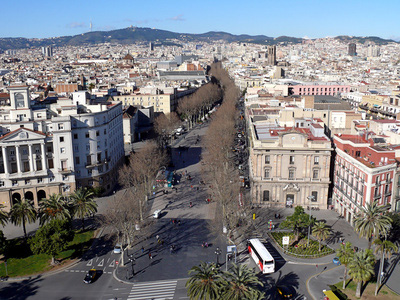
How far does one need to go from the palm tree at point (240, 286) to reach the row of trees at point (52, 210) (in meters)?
25.9

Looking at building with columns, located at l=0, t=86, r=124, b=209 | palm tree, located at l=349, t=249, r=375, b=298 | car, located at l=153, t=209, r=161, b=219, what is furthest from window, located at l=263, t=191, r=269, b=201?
building with columns, located at l=0, t=86, r=124, b=209

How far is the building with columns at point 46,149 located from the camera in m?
65.1

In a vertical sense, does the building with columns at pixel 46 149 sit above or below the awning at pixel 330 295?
above

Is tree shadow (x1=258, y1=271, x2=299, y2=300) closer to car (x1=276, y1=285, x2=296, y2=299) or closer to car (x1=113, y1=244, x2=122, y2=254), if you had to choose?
car (x1=276, y1=285, x2=296, y2=299)

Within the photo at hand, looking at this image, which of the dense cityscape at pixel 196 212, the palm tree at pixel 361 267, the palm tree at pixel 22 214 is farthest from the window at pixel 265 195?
the palm tree at pixel 22 214

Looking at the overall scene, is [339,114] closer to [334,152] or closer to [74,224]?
[334,152]

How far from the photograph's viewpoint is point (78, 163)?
229ft

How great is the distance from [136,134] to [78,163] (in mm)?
47073

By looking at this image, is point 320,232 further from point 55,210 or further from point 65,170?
point 65,170

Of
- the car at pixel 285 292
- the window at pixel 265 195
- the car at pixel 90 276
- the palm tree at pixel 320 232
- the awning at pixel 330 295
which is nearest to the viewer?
the awning at pixel 330 295

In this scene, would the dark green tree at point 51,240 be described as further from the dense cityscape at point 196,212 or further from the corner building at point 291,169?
the corner building at point 291,169

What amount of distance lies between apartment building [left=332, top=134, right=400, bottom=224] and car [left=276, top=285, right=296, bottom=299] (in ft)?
58.7

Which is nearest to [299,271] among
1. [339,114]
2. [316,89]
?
[339,114]

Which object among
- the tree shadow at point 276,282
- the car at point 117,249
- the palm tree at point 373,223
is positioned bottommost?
the tree shadow at point 276,282
